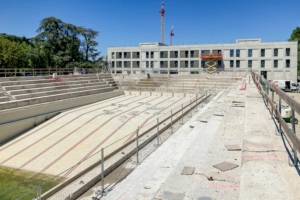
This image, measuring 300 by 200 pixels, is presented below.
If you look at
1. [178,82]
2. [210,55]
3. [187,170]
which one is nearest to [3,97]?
[187,170]

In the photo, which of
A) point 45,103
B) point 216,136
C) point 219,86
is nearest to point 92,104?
point 45,103

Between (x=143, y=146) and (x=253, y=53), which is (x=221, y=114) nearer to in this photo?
(x=143, y=146)

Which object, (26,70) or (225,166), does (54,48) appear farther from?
(225,166)

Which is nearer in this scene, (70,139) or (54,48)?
(70,139)

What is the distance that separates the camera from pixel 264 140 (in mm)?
5688

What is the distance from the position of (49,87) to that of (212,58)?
35.3m

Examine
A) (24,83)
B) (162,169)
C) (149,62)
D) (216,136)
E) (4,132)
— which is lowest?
(4,132)

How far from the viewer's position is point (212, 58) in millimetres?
50812

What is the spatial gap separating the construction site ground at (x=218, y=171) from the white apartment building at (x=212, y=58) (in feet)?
120

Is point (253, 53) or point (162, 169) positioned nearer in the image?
point (162, 169)

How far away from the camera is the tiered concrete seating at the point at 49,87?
781 inches

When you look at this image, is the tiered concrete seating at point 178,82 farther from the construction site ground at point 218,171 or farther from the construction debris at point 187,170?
the construction debris at point 187,170

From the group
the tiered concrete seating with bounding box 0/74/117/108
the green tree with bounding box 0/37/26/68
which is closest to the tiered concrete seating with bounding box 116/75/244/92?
the tiered concrete seating with bounding box 0/74/117/108

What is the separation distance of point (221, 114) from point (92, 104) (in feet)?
56.9
